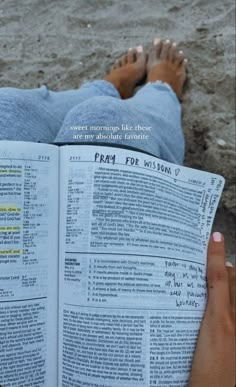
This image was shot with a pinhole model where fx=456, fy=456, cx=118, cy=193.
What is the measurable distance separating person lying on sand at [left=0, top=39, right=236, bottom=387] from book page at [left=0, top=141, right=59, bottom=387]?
84mm

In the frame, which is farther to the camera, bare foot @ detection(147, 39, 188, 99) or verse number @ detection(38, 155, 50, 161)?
bare foot @ detection(147, 39, 188, 99)

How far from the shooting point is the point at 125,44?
3.97ft

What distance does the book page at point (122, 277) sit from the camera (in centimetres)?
58

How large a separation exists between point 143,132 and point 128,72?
513 millimetres

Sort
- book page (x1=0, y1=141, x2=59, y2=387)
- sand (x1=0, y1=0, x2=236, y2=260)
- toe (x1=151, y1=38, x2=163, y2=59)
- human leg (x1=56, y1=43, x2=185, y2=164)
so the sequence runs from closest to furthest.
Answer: book page (x1=0, y1=141, x2=59, y2=387) < human leg (x1=56, y1=43, x2=185, y2=164) < sand (x1=0, y1=0, x2=236, y2=260) < toe (x1=151, y1=38, x2=163, y2=59)

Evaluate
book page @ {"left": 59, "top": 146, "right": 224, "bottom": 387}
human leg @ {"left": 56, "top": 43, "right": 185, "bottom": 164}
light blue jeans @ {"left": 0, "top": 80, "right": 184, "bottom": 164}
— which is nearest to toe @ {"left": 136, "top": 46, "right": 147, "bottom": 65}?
human leg @ {"left": 56, "top": 43, "right": 185, "bottom": 164}

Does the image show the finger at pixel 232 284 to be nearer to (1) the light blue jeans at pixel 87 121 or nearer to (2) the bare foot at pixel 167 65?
(1) the light blue jeans at pixel 87 121

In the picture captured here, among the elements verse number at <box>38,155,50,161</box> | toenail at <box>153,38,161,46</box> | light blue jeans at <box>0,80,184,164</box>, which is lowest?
verse number at <box>38,155,50,161</box>

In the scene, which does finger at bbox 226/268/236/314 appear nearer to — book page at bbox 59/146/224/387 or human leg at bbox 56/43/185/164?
book page at bbox 59/146/224/387

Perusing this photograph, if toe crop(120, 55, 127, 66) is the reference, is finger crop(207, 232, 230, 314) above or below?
below

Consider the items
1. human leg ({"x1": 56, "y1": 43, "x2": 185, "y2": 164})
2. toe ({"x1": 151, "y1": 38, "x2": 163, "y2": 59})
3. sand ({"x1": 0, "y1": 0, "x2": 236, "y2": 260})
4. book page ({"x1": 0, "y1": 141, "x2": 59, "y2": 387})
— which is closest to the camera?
book page ({"x1": 0, "y1": 141, "x2": 59, "y2": 387})

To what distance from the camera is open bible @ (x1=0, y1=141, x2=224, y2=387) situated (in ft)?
1.90

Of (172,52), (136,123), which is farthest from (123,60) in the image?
(136,123)

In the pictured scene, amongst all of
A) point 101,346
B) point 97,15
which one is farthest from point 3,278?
point 97,15
